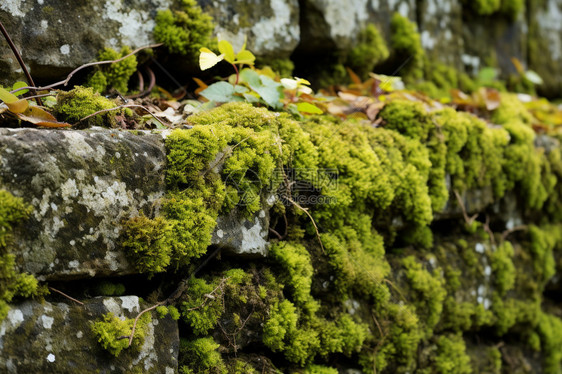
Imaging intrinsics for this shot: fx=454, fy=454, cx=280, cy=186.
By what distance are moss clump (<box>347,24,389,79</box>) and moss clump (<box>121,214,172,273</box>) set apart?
88.4 inches

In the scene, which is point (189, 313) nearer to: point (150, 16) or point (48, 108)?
point (48, 108)

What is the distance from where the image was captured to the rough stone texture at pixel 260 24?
9.00ft

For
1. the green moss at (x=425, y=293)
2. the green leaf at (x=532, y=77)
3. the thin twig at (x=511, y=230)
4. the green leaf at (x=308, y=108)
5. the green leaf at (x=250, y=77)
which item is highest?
the green leaf at (x=250, y=77)

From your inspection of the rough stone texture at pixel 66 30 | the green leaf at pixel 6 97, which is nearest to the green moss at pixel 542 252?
the rough stone texture at pixel 66 30

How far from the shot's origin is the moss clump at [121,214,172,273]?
1652mm

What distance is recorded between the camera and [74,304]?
1.58 metres

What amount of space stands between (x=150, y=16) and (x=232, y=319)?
168 centimetres

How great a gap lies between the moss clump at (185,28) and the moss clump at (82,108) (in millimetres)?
739

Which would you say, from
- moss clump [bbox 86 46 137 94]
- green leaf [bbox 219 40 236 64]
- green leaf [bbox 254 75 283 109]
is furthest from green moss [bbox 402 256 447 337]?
moss clump [bbox 86 46 137 94]

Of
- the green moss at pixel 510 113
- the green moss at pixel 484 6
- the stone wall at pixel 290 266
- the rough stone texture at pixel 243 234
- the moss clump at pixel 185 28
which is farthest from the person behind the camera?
the green moss at pixel 484 6

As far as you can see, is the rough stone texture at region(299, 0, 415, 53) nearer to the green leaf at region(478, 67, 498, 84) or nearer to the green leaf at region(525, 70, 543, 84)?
the green leaf at region(478, 67, 498, 84)

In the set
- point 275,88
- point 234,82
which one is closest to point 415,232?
point 275,88

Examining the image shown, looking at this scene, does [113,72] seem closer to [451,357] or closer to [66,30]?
[66,30]

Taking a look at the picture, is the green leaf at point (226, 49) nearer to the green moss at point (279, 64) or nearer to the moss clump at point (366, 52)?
the green moss at point (279, 64)
